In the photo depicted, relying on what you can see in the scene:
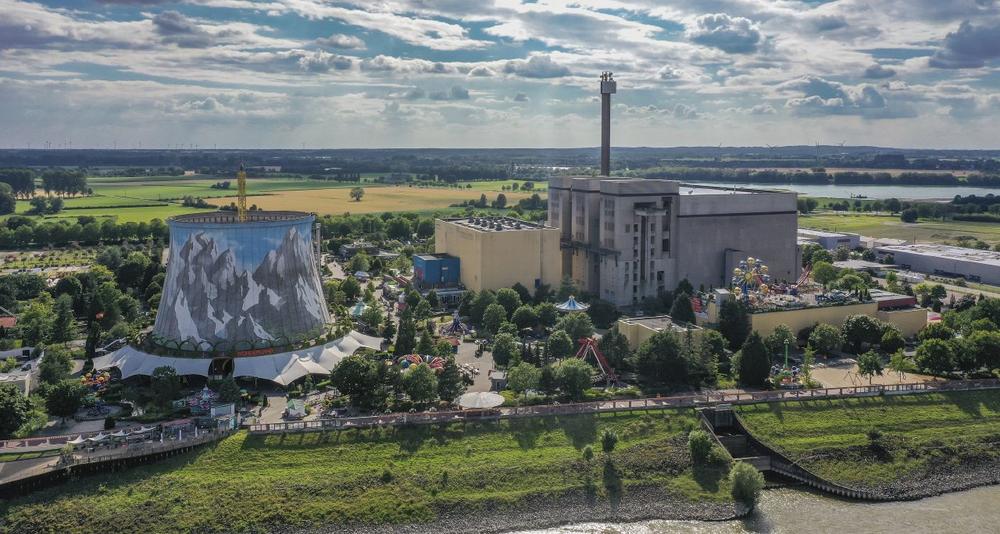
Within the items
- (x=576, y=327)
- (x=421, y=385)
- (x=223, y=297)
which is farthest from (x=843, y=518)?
(x=223, y=297)

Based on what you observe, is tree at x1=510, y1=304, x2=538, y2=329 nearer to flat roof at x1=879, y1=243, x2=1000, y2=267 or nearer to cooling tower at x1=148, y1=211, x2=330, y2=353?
cooling tower at x1=148, y1=211, x2=330, y2=353

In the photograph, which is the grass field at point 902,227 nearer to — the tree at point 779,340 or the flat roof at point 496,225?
the flat roof at point 496,225

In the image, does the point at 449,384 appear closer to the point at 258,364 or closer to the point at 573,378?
the point at 573,378

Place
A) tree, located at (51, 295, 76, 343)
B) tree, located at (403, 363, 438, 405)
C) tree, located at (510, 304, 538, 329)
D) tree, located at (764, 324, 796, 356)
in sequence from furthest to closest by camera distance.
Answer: tree, located at (510, 304, 538, 329) → tree, located at (51, 295, 76, 343) → tree, located at (764, 324, 796, 356) → tree, located at (403, 363, 438, 405)

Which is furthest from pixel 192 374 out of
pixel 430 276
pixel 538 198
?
pixel 538 198

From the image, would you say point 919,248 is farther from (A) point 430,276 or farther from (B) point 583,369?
(B) point 583,369

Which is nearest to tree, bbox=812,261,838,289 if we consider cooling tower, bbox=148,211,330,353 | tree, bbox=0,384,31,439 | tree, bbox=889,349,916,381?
tree, bbox=889,349,916,381
